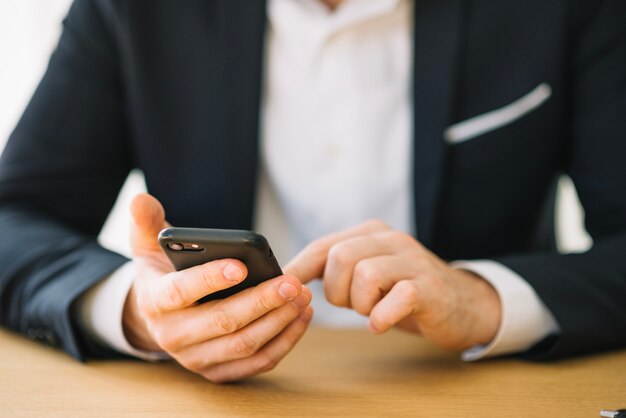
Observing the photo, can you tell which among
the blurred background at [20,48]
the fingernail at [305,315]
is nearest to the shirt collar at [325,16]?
the fingernail at [305,315]

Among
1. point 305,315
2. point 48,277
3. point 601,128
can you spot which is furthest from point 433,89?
point 48,277

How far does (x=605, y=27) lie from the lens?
1.00m

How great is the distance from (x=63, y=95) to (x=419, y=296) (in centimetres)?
63

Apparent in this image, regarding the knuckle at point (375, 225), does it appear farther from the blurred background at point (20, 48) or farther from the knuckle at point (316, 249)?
the blurred background at point (20, 48)

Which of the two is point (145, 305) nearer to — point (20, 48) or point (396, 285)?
point (396, 285)

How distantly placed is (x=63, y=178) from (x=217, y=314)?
1.65 ft

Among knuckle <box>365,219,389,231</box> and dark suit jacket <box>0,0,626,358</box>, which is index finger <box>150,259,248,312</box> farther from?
dark suit jacket <box>0,0,626,358</box>

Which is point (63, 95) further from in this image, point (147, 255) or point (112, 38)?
point (147, 255)

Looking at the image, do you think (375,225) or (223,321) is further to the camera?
(375,225)

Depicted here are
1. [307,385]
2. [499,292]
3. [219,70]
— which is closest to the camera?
[307,385]

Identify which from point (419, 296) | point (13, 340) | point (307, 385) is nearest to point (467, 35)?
point (419, 296)

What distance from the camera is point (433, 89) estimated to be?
0.97 m

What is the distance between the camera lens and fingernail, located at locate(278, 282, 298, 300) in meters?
0.54

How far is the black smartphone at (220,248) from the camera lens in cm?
51
